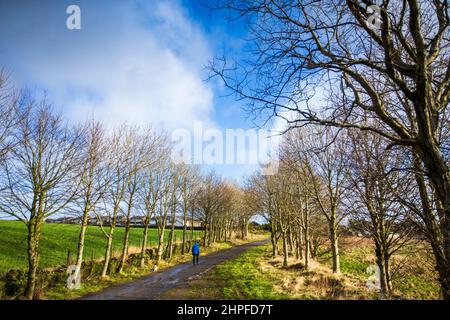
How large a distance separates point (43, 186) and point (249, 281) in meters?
10.6

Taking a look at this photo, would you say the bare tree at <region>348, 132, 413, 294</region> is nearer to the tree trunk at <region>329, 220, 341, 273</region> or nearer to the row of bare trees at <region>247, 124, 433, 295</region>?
the row of bare trees at <region>247, 124, 433, 295</region>

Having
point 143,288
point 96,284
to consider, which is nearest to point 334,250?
point 143,288

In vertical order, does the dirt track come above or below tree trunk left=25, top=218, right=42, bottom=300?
below

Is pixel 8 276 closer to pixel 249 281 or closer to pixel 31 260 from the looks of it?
pixel 31 260

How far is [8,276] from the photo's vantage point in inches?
435

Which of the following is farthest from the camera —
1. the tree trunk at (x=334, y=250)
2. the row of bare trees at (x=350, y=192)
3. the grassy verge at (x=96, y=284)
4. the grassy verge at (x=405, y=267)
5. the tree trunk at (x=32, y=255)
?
the tree trunk at (x=334, y=250)

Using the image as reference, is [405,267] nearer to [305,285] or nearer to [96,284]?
[305,285]

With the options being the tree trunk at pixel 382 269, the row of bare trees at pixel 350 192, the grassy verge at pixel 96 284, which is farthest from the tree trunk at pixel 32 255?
the tree trunk at pixel 382 269

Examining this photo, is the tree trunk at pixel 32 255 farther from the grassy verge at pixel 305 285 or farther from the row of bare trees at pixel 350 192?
the row of bare trees at pixel 350 192

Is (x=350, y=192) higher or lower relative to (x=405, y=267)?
higher

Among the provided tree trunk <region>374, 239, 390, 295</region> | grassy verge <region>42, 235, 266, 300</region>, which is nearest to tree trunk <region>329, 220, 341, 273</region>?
tree trunk <region>374, 239, 390, 295</region>

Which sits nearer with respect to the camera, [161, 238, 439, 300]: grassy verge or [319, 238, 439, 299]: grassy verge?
[161, 238, 439, 300]: grassy verge

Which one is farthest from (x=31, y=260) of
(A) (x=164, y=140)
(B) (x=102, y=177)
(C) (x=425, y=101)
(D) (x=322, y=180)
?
(D) (x=322, y=180)
